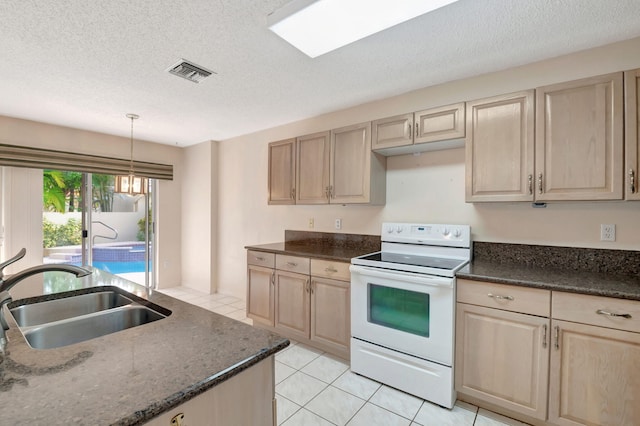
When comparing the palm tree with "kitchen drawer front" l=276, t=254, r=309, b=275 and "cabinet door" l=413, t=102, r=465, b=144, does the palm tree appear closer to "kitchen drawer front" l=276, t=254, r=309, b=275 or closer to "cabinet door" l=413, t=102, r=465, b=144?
"kitchen drawer front" l=276, t=254, r=309, b=275

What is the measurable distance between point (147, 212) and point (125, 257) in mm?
920

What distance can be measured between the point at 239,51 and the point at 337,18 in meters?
0.78

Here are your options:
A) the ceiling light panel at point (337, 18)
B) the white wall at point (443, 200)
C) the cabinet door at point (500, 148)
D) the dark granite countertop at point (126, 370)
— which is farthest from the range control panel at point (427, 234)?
the dark granite countertop at point (126, 370)

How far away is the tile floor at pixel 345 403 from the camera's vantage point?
1.83m

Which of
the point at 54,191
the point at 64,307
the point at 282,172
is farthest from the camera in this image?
the point at 54,191

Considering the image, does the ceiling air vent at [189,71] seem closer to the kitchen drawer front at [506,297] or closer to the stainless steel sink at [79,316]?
the stainless steel sink at [79,316]

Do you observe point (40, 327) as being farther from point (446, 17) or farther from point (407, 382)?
point (446, 17)

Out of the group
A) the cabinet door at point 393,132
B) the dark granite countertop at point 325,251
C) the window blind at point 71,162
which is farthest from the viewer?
the window blind at point 71,162

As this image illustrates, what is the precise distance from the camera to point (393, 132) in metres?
2.50

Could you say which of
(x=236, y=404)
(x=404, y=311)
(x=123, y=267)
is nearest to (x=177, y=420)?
(x=236, y=404)

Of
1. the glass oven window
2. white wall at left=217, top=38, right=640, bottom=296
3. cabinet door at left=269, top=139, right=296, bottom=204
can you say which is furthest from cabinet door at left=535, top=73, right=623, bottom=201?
cabinet door at left=269, top=139, right=296, bottom=204

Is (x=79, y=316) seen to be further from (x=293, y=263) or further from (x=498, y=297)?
(x=498, y=297)

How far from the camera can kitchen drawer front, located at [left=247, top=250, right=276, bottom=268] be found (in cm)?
295

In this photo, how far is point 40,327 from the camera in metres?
1.16
